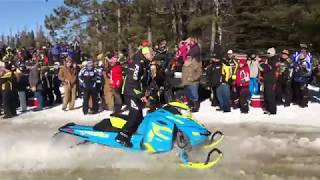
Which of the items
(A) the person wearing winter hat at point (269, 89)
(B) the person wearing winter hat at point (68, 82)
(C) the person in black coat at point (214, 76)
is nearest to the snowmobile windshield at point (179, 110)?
(A) the person wearing winter hat at point (269, 89)

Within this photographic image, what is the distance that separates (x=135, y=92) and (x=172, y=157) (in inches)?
55.4

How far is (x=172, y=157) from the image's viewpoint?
31.6ft

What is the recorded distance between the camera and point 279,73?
15461 millimetres

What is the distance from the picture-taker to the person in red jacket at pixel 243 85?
15.0 m

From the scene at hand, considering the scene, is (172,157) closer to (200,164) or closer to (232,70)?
(200,164)

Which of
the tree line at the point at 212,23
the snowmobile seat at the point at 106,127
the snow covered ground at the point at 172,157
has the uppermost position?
the tree line at the point at 212,23

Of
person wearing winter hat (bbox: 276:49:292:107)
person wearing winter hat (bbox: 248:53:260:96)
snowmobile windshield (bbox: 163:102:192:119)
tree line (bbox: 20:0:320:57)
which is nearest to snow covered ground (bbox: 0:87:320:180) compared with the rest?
snowmobile windshield (bbox: 163:102:192:119)

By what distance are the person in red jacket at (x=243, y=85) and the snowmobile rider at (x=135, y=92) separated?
5.98 meters

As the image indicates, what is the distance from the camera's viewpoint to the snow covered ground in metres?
8.66

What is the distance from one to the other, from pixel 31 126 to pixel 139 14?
21.4m

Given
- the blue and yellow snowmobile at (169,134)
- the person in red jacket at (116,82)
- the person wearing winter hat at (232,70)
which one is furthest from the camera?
the person in red jacket at (116,82)

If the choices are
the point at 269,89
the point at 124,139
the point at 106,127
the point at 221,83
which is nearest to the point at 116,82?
the point at 221,83

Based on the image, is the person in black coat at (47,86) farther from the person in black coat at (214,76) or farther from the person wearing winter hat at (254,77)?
the person wearing winter hat at (254,77)

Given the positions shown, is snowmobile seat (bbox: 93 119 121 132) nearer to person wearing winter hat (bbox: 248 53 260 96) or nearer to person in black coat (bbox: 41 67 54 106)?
person wearing winter hat (bbox: 248 53 260 96)
